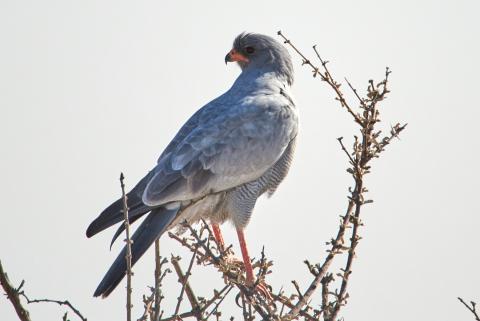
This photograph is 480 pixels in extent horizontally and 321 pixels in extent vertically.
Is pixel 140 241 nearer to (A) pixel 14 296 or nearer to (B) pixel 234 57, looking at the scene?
(A) pixel 14 296

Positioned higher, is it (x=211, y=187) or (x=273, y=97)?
(x=273, y=97)

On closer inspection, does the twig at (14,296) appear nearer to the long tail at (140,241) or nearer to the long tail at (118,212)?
the long tail at (140,241)

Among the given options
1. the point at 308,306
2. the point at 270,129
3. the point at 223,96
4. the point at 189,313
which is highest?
the point at 223,96

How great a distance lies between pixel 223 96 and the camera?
7578 millimetres

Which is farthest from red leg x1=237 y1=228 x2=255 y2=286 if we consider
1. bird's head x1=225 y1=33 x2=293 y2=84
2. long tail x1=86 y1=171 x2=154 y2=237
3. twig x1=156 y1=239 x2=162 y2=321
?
twig x1=156 y1=239 x2=162 y2=321

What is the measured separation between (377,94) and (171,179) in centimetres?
214

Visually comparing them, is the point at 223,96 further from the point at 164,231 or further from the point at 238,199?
the point at 164,231

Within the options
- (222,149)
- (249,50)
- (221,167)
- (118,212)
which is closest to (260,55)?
(249,50)

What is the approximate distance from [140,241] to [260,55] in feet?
8.17

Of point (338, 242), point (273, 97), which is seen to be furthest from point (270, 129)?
point (338, 242)

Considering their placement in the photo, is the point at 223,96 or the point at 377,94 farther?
the point at 223,96

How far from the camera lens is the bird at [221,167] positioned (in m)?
6.43

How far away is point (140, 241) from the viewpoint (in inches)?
244

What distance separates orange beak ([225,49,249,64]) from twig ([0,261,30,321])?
418 cm
